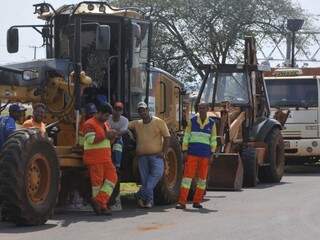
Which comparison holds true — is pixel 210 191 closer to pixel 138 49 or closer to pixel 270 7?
pixel 138 49

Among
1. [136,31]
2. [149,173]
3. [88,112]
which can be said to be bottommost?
[149,173]

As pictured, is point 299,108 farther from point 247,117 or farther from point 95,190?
point 95,190

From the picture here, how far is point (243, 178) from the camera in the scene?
16719 mm

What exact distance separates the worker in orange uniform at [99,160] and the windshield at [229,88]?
22.6 feet

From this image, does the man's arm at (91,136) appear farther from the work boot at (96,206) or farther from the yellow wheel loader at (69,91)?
the work boot at (96,206)

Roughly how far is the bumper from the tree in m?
16.4

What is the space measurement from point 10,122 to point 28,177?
54.2 inches

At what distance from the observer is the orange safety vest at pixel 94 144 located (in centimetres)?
1120

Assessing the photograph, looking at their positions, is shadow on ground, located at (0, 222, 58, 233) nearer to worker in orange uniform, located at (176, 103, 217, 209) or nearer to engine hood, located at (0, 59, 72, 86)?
engine hood, located at (0, 59, 72, 86)

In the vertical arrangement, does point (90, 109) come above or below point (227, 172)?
above

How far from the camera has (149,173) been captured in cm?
1249

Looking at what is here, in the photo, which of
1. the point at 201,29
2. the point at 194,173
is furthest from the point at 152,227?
the point at 201,29

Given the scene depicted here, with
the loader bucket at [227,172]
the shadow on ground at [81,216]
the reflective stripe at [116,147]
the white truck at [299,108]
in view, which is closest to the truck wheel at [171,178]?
the shadow on ground at [81,216]

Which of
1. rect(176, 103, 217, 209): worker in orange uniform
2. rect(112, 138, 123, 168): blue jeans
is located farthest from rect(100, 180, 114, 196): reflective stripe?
rect(176, 103, 217, 209): worker in orange uniform
